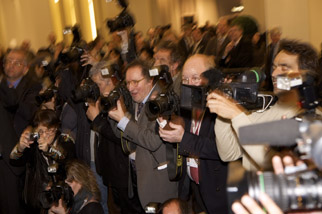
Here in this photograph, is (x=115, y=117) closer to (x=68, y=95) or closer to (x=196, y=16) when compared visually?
(x=68, y=95)

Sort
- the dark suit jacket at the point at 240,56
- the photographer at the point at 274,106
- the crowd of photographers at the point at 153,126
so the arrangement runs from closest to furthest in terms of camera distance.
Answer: the crowd of photographers at the point at 153,126 → the photographer at the point at 274,106 → the dark suit jacket at the point at 240,56

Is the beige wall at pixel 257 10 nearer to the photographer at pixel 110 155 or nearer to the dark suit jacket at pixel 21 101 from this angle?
the dark suit jacket at pixel 21 101

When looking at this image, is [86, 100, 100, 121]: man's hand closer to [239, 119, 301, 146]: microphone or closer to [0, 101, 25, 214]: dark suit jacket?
[0, 101, 25, 214]: dark suit jacket

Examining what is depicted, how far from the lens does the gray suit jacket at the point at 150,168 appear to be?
8.97 feet

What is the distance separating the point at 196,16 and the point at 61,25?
267cm

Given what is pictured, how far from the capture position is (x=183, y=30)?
249 inches

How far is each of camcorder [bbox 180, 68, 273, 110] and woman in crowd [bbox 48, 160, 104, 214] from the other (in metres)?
0.80

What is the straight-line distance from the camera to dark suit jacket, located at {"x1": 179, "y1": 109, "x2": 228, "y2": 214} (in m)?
2.37

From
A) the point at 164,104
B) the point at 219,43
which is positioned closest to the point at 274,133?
the point at 164,104

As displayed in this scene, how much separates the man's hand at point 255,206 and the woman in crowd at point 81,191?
66.7 inches

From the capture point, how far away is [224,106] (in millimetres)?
2039

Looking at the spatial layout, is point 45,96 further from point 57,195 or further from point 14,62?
→ point 57,195

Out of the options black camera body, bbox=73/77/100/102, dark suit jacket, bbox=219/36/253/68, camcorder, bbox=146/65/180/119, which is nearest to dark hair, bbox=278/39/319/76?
camcorder, bbox=146/65/180/119

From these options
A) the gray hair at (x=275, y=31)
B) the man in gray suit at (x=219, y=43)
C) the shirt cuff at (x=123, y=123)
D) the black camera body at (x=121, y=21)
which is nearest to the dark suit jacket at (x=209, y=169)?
the shirt cuff at (x=123, y=123)
